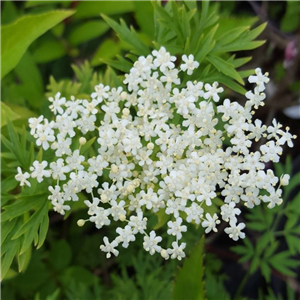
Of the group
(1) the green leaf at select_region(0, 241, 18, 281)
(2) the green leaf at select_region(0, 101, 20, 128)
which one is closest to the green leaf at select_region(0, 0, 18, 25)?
(2) the green leaf at select_region(0, 101, 20, 128)

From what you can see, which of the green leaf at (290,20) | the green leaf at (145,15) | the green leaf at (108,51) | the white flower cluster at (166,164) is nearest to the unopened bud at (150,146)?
the white flower cluster at (166,164)

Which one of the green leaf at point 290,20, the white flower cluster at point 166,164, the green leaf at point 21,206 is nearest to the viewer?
the white flower cluster at point 166,164

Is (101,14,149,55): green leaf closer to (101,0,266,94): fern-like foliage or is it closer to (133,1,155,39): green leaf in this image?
(101,0,266,94): fern-like foliage

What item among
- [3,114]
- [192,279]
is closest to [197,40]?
[3,114]

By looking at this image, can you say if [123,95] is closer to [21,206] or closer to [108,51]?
[21,206]

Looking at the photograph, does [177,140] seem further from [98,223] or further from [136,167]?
[98,223]

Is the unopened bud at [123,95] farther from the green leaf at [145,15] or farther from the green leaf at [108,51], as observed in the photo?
the green leaf at [108,51]
